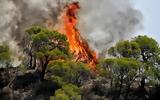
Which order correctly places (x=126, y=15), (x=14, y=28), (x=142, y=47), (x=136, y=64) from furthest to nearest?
(x=126, y=15), (x=14, y=28), (x=142, y=47), (x=136, y=64)

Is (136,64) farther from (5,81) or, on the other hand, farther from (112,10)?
(112,10)

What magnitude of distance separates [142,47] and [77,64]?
1096 centimetres

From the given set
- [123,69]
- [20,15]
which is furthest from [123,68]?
[20,15]

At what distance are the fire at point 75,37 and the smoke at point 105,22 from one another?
1.86 m

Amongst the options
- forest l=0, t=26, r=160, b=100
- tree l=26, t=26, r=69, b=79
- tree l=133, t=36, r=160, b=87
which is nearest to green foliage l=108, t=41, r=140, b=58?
forest l=0, t=26, r=160, b=100

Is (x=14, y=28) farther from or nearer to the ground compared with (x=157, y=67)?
farther from the ground

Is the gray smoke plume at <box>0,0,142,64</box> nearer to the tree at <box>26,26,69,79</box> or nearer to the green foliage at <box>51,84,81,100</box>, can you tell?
the tree at <box>26,26,69,79</box>

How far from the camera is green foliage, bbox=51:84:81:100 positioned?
92.2m

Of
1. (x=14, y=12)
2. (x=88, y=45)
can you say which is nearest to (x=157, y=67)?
(x=88, y=45)

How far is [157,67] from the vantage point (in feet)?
342

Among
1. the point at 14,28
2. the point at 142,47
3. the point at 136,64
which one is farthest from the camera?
the point at 14,28

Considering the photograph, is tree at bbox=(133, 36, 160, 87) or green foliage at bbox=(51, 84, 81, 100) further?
tree at bbox=(133, 36, 160, 87)

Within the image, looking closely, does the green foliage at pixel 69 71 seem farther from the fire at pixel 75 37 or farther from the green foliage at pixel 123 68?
the fire at pixel 75 37

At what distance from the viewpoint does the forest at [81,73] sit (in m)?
101
